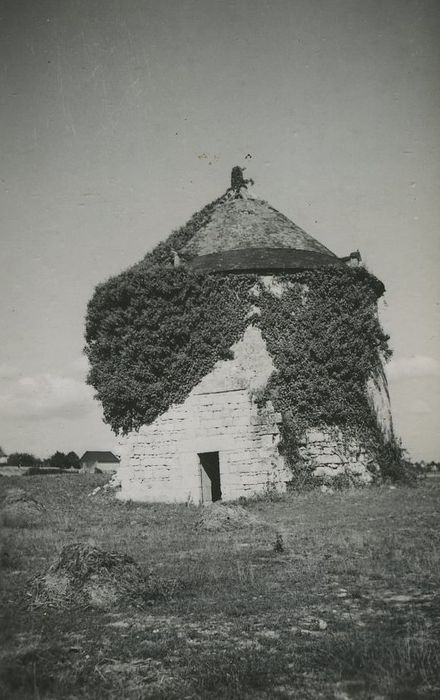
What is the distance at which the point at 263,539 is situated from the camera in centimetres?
968

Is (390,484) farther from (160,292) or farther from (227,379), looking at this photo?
(160,292)

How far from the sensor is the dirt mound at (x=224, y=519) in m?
11.0

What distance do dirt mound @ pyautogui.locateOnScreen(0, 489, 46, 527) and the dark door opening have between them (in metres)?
5.12

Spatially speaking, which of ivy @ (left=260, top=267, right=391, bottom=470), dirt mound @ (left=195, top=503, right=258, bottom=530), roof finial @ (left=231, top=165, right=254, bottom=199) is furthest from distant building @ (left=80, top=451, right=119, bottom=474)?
dirt mound @ (left=195, top=503, right=258, bottom=530)

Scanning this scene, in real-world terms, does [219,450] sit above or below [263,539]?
above

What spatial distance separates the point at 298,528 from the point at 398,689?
7195mm

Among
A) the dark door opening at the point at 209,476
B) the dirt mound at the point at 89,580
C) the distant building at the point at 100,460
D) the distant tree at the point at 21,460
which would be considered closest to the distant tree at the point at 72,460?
the distant tree at the point at 21,460

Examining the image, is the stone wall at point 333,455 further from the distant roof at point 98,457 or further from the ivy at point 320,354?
the distant roof at point 98,457

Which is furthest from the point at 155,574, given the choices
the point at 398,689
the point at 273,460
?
the point at 273,460

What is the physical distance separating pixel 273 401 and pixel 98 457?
59813 mm

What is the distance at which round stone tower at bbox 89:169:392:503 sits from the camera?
16.6 meters

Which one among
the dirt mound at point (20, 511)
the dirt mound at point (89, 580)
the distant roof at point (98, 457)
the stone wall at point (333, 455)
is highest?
the distant roof at point (98, 457)

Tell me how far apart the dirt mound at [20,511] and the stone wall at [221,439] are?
166 inches

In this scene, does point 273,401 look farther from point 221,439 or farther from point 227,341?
point 227,341
